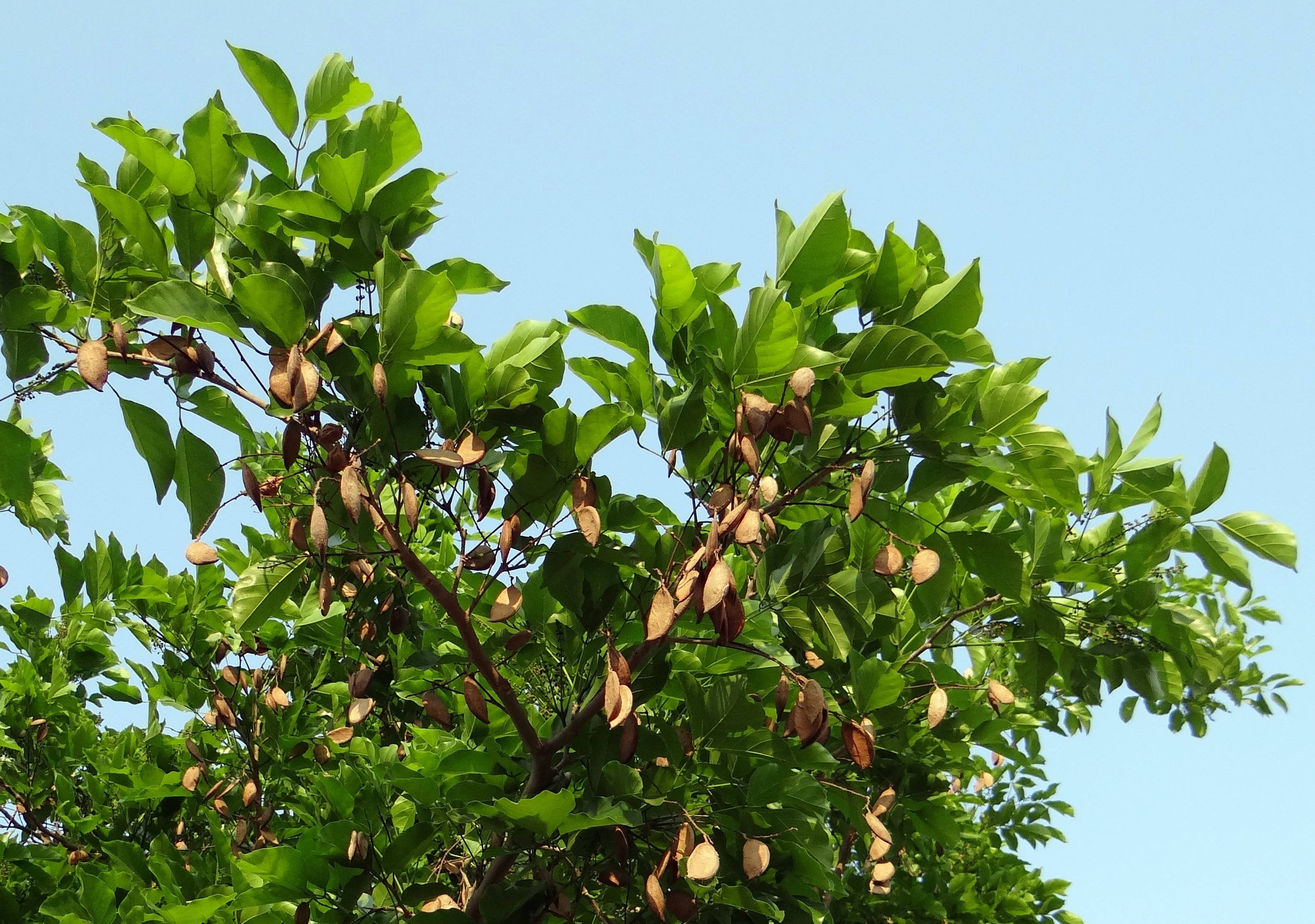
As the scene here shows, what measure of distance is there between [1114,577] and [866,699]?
→ 691mm

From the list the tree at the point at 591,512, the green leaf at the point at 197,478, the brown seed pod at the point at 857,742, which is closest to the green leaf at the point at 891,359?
the tree at the point at 591,512

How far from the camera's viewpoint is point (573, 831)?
226 cm

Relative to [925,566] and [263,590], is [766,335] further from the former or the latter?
[263,590]

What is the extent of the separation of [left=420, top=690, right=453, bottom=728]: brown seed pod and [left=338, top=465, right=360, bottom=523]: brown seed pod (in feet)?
2.10

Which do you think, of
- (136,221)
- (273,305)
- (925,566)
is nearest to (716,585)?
(925,566)

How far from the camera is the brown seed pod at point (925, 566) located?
2.12 meters

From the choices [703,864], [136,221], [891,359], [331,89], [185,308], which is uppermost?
[331,89]

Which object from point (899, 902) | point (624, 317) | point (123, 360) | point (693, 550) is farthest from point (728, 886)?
point (899, 902)

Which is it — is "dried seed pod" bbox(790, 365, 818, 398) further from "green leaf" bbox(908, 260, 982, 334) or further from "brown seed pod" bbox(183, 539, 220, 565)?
"brown seed pod" bbox(183, 539, 220, 565)

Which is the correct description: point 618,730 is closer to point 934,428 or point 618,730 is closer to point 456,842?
point 456,842

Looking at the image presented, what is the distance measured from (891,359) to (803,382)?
235 mm

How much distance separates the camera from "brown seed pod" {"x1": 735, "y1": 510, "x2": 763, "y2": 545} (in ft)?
6.24

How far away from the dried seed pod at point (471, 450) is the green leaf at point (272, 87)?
0.73 meters

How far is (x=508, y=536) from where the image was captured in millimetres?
2186
